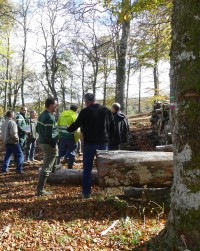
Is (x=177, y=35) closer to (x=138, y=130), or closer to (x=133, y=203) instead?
(x=133, y=203)

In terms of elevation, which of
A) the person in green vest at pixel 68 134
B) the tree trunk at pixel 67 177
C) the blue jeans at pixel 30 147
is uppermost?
the person in green vest at pixel 68 134

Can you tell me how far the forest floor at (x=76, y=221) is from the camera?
376 centimetres

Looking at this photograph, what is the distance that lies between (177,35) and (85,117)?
3.01 m

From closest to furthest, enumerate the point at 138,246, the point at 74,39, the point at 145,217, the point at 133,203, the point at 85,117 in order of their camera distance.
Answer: the point at 138,246 < the point at 145,217 < the point at 133,203 < the point at 85,117 < the point at 74,39

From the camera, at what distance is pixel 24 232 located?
418 cm

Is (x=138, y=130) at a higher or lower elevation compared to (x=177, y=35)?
lower

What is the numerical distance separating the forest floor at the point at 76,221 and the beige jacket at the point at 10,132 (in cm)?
216

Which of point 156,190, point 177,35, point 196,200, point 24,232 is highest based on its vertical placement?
point 177,35

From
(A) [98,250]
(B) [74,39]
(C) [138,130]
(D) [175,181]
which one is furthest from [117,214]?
(B) [74,39]

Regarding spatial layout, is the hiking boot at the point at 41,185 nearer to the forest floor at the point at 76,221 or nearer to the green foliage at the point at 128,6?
the forest floor at the point at 76,221

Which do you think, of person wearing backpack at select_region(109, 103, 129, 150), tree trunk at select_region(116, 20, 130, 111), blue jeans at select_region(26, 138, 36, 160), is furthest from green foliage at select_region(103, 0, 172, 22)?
blue jeans at select_region(26, 138, 36, 160)

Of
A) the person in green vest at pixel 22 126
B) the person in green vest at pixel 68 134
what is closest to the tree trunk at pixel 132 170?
the person in green vest at pixel 68 134

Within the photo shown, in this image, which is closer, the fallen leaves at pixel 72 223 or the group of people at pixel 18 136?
the fallen leaves at pixel 72 223

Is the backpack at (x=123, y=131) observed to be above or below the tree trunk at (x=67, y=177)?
above
